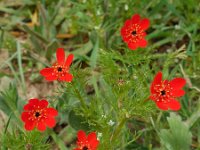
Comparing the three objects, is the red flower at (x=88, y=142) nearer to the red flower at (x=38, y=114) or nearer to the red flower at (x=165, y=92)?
the red flower at (x=38, y=114)

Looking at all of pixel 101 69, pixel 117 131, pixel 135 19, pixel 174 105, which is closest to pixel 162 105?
pixel 174 105

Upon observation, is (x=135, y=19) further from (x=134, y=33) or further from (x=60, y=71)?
(x=60, y=71)

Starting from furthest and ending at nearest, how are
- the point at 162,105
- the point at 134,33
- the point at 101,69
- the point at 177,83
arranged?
the point at 101,69, the point at 134,33, the point at 177,83, the point at 162,105

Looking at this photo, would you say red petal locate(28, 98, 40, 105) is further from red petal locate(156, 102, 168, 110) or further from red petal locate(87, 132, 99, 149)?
red petal locate(156, 102, 168, 110)

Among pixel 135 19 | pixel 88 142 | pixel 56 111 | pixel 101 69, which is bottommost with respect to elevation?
pixel 88 142

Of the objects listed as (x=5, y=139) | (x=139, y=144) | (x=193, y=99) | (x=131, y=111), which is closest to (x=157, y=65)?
(x=193, y=99)

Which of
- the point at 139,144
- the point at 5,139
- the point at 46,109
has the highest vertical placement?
the point at 46,109

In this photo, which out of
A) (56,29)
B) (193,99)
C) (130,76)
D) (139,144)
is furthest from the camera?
(56,29)

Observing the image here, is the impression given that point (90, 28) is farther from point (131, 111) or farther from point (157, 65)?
point (131, 111)
